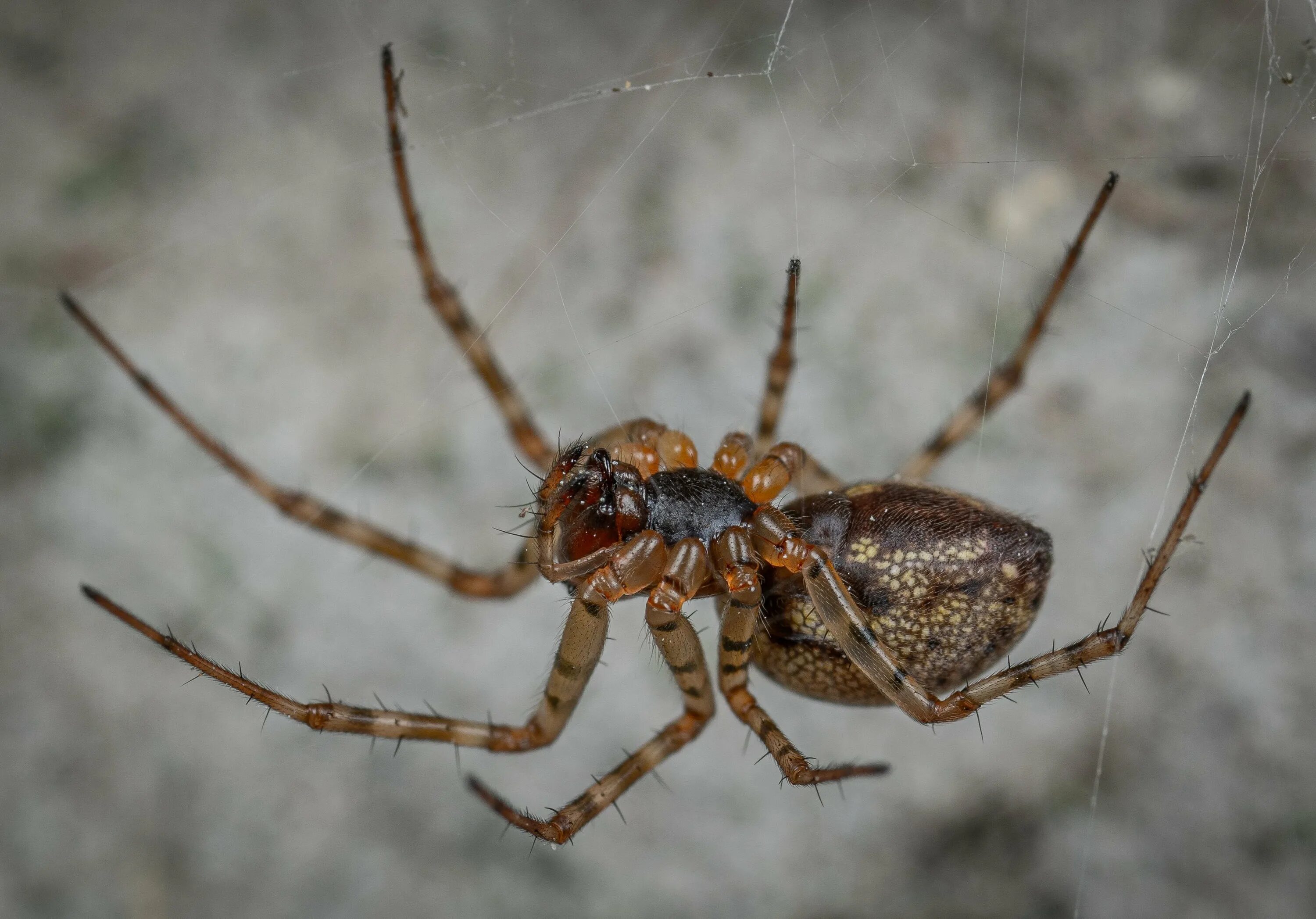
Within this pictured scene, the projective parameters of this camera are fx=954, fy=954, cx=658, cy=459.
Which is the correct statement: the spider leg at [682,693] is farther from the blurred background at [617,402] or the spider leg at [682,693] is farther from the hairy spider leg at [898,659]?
the blurred background at [617,402]

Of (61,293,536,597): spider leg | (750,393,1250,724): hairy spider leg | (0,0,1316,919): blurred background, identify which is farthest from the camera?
(0,0,1316,919): blurred background

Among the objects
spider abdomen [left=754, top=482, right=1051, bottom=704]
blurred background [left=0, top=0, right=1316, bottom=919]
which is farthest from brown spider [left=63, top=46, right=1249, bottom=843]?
blurred background [left=0, top=0, right=1316, bottom=919]

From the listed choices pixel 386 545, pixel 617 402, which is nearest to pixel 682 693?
pixel 386 545

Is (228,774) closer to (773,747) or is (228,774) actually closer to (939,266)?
(773,747)

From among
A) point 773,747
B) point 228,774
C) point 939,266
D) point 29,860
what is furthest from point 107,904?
point 939,266

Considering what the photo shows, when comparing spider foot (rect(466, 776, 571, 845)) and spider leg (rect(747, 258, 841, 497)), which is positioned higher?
spider leg (rect(747, 258, 841, 497))

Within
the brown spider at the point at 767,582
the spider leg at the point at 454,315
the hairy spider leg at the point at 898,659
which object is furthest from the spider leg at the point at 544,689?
the spider leg at the point at 454,315

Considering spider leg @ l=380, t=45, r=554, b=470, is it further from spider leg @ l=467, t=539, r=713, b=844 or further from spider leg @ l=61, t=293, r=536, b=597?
spider leg @ l=467, t=539, r=713, b=844
